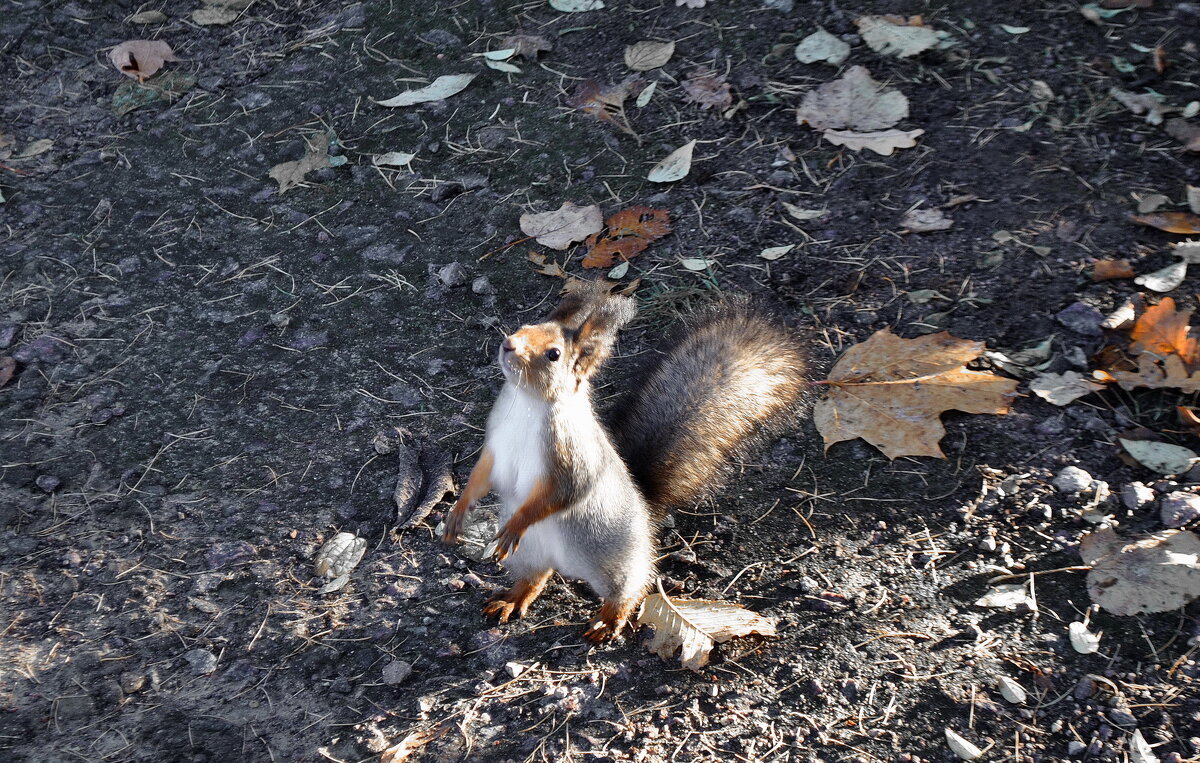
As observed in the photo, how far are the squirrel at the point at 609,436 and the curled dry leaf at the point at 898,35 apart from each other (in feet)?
4.38

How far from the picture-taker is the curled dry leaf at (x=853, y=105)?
9.16 ft

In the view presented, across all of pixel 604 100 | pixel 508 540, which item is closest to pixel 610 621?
pixel 508 540

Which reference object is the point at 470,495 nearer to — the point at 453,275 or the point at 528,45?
the point at 453,275

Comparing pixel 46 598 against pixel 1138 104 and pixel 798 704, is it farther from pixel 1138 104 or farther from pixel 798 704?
pixel 1138 104

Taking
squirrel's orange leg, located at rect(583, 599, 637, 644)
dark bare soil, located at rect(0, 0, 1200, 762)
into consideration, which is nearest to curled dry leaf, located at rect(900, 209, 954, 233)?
dark bare soil, located at rect(0, 0, 1200, 762)

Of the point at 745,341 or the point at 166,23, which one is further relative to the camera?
the point at 166,23

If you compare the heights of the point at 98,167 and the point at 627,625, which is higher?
the point at 98,167

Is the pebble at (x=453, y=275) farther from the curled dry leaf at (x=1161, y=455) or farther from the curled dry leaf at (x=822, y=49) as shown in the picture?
the curled dry leaf at (x=1161, y=455)

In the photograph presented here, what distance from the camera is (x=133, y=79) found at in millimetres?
3350

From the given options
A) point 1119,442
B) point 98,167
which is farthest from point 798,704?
point 98,167

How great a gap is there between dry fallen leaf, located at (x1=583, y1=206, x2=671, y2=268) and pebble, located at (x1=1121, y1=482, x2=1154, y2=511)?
133cm

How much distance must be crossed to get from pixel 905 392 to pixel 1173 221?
0.89 meters

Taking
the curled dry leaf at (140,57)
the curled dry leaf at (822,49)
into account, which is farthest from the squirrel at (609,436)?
the curled dry leaf at (140,57)

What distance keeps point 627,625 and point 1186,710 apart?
102 cm
